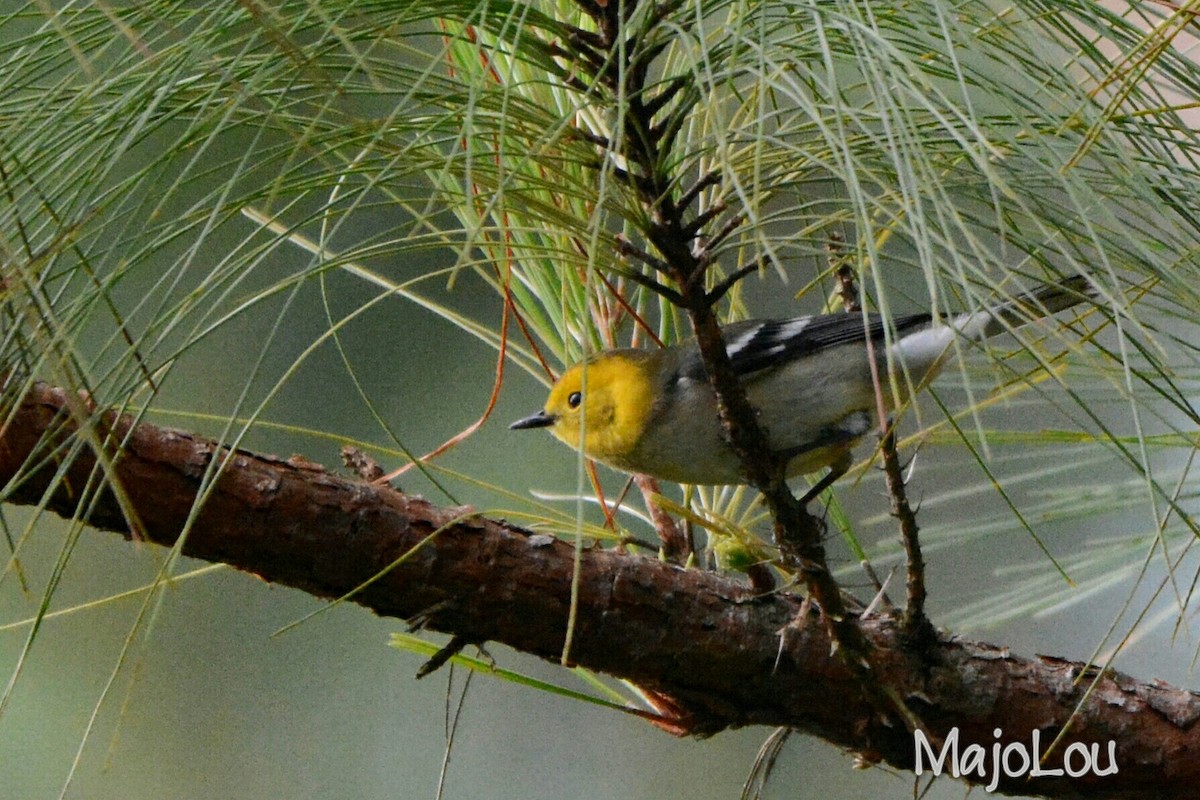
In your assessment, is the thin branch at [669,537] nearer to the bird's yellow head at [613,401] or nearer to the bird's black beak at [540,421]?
the bird's yellow head at [613,401]

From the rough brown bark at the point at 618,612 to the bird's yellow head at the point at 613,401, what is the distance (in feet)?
1.40

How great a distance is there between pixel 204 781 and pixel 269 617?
1.45ft

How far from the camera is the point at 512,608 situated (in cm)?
116

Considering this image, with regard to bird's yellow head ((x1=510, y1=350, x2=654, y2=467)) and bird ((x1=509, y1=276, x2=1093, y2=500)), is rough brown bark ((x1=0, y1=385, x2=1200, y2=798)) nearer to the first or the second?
bird ((x1=509, y1=276, x2=1093, y2=500))

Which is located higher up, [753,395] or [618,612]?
[753,395]

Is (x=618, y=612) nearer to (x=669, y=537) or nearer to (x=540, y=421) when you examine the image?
(x=669, y=537)

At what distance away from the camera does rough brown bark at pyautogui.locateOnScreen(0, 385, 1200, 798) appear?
3.52 ft

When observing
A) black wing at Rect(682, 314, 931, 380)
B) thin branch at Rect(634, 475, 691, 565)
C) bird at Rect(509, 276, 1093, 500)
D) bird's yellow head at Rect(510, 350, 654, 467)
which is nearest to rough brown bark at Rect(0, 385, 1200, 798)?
thin branch at Rect(634, 475, 691, 565)

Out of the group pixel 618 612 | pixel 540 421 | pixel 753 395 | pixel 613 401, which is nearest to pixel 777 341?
pixel 753 395

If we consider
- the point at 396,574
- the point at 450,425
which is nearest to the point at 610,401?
the point at 396,574

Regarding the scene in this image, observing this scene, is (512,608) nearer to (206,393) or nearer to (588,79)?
(588,79)

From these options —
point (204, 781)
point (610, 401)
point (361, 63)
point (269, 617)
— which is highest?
point (610, 401)

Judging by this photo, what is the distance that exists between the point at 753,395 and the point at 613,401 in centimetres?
22

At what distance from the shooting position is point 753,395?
1.76 m
